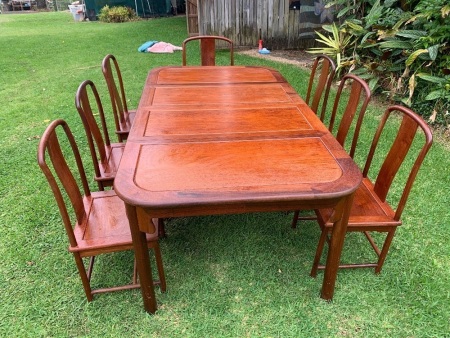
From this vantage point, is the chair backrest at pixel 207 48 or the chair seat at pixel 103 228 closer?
the chair seat at pixel 103 228

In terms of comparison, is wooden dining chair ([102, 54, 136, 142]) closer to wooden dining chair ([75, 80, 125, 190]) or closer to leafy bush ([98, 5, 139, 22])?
wooden dining chair ([75, 80, 125, 190])

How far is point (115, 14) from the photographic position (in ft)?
37.1

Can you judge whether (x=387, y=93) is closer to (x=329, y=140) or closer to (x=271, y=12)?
(x=329, y=140)

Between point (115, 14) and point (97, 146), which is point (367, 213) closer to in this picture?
point (97, 146)

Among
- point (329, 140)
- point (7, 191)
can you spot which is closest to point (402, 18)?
point (329, 140)

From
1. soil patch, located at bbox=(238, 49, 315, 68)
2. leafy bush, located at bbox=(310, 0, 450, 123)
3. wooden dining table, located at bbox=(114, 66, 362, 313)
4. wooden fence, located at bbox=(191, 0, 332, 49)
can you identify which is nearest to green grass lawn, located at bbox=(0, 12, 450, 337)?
wooden dining table, located at bbox=(114, 66, 362, 313)

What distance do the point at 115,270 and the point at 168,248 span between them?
1.10ft

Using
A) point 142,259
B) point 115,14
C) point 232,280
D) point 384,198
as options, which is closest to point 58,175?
point 142,259

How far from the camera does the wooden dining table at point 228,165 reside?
1269mm

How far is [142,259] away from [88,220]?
1.31 feet

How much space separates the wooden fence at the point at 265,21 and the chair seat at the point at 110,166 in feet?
15.0

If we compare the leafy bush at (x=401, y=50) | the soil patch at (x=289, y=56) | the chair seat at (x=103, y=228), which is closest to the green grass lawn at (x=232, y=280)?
the chair seat at (x=103, y=228)

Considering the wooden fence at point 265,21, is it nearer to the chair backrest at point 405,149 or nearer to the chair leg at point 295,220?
the chair leg at point 295,220

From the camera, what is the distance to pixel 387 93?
3994mm
